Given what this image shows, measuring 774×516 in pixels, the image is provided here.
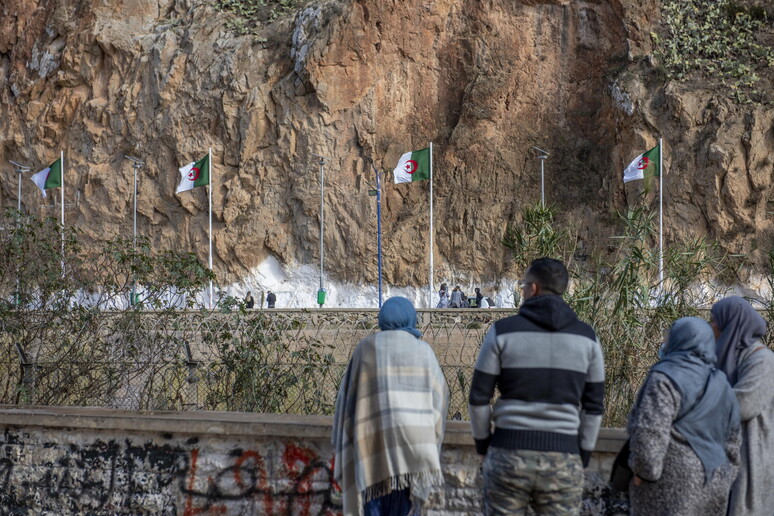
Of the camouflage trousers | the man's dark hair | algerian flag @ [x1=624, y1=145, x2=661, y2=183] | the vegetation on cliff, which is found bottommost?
the camouflage trousers

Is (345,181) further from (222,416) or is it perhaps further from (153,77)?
(222,416)

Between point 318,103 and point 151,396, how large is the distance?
3022cm

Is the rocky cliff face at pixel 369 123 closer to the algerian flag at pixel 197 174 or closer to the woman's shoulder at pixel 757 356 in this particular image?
the algerian flag at pixel 197 174

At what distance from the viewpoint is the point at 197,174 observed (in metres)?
32.3

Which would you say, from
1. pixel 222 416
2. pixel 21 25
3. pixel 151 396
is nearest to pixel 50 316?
pixel 151 396

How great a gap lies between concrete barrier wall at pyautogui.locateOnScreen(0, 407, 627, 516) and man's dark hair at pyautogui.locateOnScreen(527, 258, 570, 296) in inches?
56.9

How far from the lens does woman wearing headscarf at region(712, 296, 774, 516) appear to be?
4023 millimetres

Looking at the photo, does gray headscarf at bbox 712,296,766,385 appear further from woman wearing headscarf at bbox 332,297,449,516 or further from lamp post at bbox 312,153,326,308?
lamp post at bbox 312,153,326,308

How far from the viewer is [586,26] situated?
38.3 metres

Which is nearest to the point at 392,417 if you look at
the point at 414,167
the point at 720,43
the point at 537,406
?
the point at 537,406

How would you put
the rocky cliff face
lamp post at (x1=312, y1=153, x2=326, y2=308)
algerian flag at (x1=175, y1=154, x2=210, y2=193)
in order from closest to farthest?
1. algerian flag at (x1=175, y1=154, x2=210, y2=193)
2. lamp post at (x1=312, y1=153, x2=326, y2=308)
3. the rocky cliff face

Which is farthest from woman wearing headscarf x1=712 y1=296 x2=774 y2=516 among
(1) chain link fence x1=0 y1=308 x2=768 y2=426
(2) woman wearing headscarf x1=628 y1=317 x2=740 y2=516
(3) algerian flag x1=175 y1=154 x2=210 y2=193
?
(3) algerian flag x1=175 y1=154 x2=210 y2=193

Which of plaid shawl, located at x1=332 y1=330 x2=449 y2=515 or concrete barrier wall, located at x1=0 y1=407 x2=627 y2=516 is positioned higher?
plaid shawl, located at x1=332 y1=330 x2=449 y2=515

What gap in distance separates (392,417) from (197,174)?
2941cm
